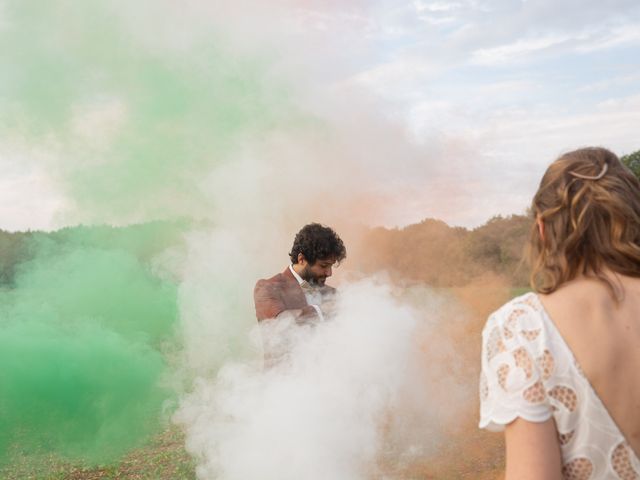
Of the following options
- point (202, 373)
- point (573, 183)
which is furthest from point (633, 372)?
point (202, 373)

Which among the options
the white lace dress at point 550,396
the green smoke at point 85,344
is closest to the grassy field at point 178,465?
the green smoke at point 85,344

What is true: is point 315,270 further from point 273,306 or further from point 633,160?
point 633,160

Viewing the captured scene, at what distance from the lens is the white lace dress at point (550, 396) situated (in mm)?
1697

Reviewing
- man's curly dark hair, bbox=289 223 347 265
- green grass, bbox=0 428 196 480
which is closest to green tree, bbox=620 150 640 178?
green grass, bbox=0 428 196 480

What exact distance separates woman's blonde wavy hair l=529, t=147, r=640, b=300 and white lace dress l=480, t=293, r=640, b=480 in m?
0.13

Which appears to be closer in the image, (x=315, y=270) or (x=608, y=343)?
(x=608, y=343)

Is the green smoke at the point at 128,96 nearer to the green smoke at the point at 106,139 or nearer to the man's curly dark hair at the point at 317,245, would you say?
the green smoke at the point at 106,139

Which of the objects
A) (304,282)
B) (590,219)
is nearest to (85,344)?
(304,282)

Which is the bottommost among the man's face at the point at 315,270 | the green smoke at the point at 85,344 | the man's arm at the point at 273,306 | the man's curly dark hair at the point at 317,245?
the green smoke at the point at 85,344

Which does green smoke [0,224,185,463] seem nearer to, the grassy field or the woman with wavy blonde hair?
the grassy field

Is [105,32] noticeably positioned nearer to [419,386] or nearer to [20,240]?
[20,240]

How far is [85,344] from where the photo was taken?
9.82 meters

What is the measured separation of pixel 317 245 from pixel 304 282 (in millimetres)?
293

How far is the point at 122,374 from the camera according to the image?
9.84 m
